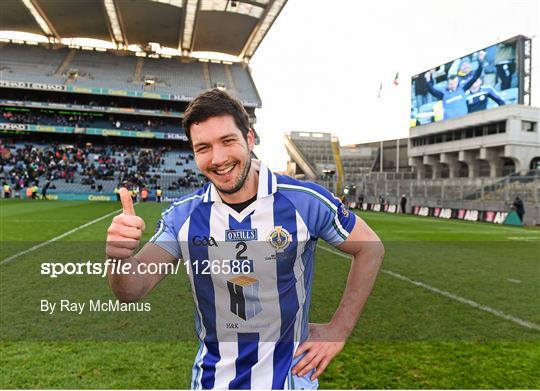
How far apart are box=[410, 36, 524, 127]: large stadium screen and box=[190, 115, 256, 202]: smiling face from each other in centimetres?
4063

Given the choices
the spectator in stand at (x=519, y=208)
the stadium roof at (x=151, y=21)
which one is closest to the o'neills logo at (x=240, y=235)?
the spectator in stand at (x=519, y=208)

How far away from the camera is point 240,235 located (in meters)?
1.81

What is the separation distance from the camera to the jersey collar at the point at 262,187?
6.05 ft

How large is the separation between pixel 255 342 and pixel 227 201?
615 mm

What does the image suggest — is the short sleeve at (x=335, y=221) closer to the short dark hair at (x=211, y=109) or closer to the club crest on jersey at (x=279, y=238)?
the club crest on jersey at (x=279, y=238)

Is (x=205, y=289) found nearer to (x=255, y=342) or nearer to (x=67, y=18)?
(x=255, y=342)

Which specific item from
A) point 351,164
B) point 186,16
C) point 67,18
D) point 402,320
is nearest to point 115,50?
point 67,18

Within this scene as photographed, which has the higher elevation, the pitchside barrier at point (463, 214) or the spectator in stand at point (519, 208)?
the spectator in stand at point (519, 208)

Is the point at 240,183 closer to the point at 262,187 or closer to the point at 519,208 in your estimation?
the point at 262,187

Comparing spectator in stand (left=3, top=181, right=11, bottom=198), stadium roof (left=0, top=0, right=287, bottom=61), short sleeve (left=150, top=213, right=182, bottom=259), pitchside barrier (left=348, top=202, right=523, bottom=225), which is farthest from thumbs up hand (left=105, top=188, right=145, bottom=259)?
stadium roof (left=0, top=0, right=287, bottom=61)

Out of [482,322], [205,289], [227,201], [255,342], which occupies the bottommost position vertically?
[482,322]

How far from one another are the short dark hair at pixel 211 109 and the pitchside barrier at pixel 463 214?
67.5 feet

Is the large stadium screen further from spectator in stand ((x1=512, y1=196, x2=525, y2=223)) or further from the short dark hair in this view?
the short dark hair

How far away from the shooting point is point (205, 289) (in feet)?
5.85
